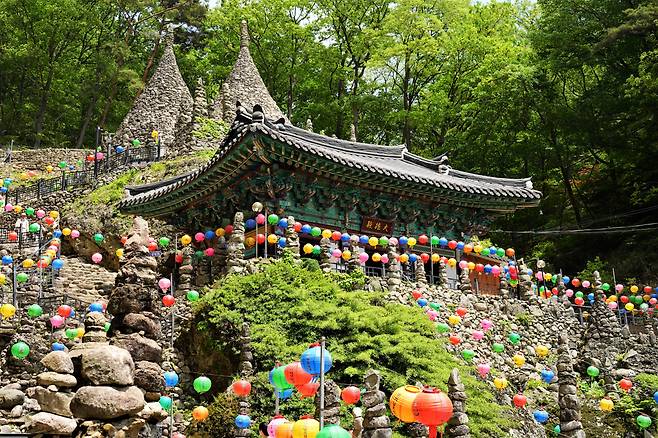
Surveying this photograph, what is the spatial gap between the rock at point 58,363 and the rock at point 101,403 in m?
0.29

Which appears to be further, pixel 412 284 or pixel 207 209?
pixel 207 209

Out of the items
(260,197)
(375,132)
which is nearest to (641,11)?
(375,132)

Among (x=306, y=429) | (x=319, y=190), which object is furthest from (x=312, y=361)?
(x=319, y=190)

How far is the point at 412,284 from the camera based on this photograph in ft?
56.5

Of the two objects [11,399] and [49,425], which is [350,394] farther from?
[49,425]

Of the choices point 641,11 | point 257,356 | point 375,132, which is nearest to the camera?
point 257,356

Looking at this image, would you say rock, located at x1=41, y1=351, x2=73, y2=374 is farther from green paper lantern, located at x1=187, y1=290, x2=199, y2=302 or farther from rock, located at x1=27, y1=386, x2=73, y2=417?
green paper lantern, located at x1=187, y1=290, x2=199, y2=302

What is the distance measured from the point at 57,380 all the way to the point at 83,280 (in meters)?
16.2

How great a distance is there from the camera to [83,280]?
2142 centimetres

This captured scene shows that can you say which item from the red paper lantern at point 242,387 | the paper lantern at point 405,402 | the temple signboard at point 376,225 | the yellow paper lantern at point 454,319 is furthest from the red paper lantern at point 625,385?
the red paper lantern at point 242,387

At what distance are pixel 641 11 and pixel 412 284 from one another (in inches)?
667

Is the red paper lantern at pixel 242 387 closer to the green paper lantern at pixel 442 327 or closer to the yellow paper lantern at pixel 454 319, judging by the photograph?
the green paper lantern at pixel 442 327

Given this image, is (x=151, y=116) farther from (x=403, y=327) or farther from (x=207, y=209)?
(x=403, y=327)

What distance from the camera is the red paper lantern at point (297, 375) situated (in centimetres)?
970
